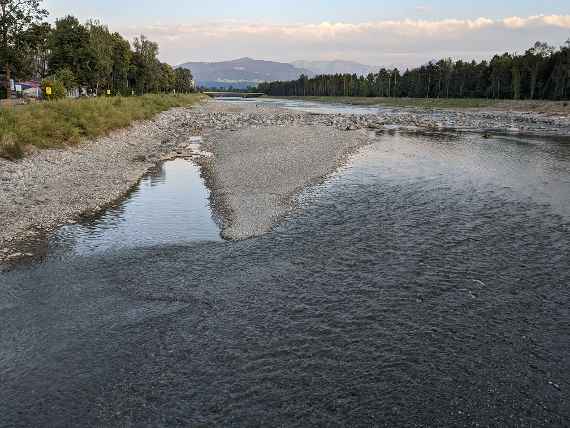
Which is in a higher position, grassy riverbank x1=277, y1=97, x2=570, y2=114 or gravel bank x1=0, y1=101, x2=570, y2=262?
grassy riverbank x1=277, y1=97, x2=570, y2=114

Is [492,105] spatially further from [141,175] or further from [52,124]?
[52,124]

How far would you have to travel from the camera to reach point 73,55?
247 ft

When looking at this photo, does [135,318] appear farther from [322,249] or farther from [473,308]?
[473,308]

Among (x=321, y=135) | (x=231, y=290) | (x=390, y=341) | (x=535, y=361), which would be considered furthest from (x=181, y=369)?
(x=321, y=135)

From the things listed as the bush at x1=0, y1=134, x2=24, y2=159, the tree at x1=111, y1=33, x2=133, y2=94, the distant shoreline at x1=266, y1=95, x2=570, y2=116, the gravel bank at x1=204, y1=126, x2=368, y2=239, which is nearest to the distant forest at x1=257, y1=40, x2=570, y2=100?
the distant shoreline at x1=266, y1=95, x2=570, y2=116

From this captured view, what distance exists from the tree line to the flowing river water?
113 feet

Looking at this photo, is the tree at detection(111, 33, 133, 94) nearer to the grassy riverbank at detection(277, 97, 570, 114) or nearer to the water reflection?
the grassy riverbank at detection(277, 97, 570, 114)

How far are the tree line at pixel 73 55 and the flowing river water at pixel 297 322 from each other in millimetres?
34590

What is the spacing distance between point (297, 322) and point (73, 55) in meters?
79.9

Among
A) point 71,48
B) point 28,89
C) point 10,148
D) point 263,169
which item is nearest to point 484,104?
point 71,48

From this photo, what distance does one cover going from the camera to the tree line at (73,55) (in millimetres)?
42469

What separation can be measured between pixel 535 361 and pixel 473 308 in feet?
7.61

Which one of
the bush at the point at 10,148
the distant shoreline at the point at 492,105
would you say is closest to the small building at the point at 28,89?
the bush at the point at 10,148

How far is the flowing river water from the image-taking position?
775cm
